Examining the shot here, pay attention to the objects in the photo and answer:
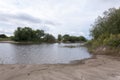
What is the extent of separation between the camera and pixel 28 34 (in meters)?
104

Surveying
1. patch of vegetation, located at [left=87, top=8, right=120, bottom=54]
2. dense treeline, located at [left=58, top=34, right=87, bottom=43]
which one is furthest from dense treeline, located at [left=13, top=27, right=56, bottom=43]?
patch of vegetation, located at [left=87, top=8, right=120, bottom=54]

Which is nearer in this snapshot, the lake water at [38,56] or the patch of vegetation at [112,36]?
the lake water at [38,56]

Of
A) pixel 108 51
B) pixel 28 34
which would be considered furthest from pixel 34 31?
pixel 108 51

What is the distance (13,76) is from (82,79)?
3.45 m

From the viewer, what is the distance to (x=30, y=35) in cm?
10644

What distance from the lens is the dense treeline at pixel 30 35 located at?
100988mm

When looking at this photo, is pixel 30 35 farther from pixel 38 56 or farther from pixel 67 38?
pixel 38 56

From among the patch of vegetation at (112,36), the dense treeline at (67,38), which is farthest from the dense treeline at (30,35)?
the patch of vegetation at (112,36)

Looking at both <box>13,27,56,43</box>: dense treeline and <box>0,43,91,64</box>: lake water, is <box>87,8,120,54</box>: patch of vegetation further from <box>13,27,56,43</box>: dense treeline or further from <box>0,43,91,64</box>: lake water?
<box>13,27,56,43</box>: dense treeline

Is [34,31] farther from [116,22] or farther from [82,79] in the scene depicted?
[82,79]

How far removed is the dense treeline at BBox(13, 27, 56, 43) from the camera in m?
101

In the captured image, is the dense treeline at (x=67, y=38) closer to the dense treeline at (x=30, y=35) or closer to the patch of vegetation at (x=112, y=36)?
the dense treeline at (x=30, y=35)

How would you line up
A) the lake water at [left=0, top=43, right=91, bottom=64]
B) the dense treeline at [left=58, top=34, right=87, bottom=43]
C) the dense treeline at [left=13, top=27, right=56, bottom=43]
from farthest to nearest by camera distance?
1. the dense treeline at [left=58, top=34, right=87, bottom=43]
2. the dense treeline at [left=13, top=27, right=56, bottom=43]
3. the lake water at [left=0, top=43, right=91, bottom=64]

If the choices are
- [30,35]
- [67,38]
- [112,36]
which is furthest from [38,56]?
[67,38]
